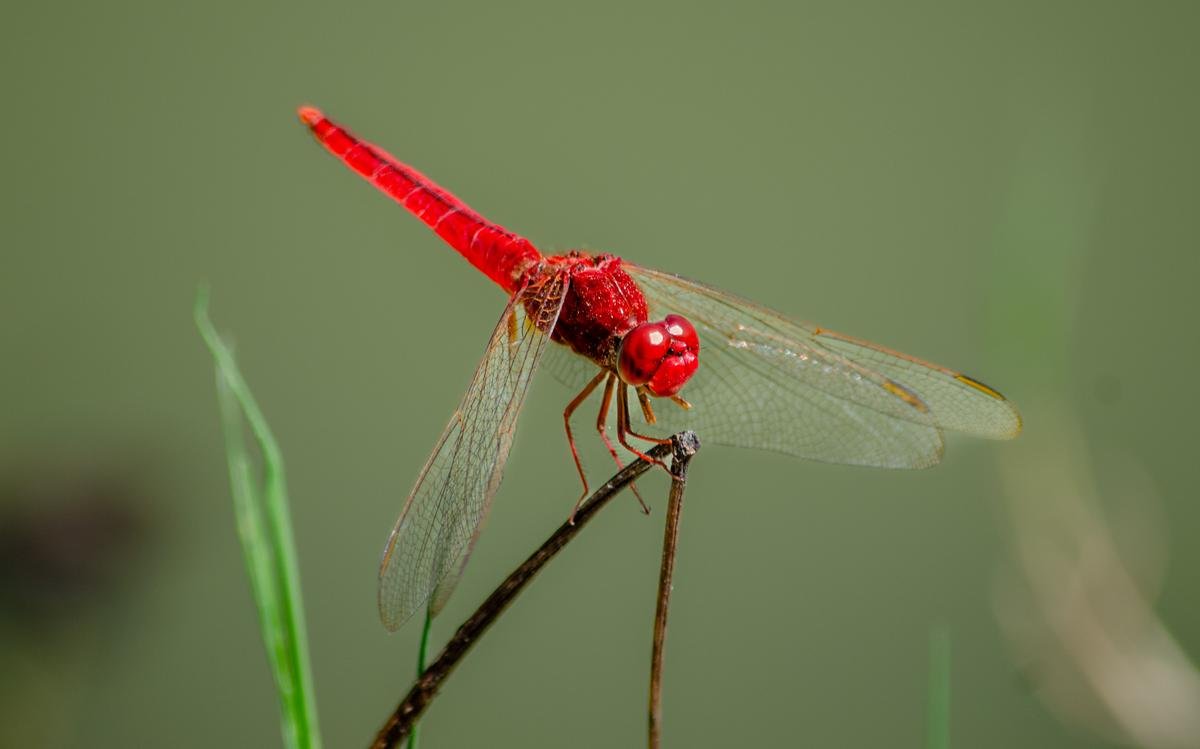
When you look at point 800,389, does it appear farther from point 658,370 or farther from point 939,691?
point 939,691

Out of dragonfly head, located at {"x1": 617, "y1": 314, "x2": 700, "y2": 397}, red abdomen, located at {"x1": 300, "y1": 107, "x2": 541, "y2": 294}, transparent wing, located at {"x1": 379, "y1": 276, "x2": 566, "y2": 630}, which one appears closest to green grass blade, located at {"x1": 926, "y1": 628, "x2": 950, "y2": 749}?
transparent wing, located at {"x1": 379, "y1": 276, "x2": 566, "y2": 630}

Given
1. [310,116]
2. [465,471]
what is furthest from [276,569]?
[310,116]

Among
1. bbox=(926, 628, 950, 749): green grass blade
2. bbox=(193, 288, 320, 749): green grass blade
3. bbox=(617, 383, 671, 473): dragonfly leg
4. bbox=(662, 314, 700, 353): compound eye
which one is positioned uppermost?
bbox=(662, 314, 700, 353): compound eye

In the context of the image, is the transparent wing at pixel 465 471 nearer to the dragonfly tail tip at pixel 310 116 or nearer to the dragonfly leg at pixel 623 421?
the dragonfly leg at pixel 623 421

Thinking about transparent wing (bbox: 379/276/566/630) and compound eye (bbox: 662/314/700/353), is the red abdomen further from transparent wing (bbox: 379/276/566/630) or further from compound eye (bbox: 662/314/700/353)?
compound eye (bbox: 662/314/700/353)

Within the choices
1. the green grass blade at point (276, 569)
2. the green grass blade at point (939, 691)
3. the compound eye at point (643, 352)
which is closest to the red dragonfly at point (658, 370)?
the compound eye at point (643, 352)

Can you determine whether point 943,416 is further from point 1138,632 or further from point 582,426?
point 1138,632

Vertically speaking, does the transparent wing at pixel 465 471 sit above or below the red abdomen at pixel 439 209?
below
